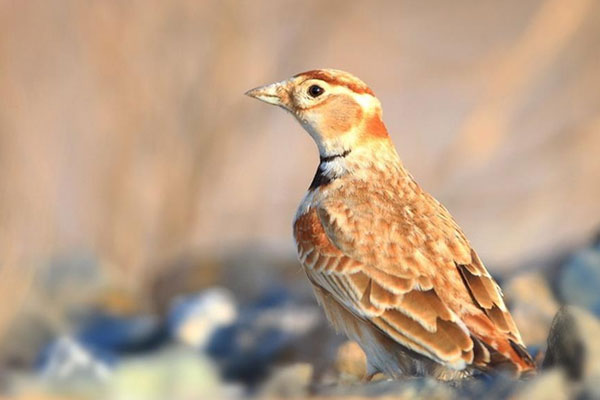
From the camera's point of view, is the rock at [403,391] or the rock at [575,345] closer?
the rock at [575,345]

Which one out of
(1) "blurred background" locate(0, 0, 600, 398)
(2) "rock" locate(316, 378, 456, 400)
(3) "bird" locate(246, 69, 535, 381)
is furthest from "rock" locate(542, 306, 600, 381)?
(1) "blurred background" locate(0, 0, 600, 398)

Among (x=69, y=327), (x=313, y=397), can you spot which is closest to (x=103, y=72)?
(x=69, y=327)

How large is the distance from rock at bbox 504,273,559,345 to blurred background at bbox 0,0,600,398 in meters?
0.77

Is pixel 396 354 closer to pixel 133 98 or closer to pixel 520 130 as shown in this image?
pixel 133 98

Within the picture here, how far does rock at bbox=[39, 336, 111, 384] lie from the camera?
5.89 m

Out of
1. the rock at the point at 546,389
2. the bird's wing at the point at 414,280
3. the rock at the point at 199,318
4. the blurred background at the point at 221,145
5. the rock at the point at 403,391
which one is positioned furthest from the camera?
the blurred background at the point at 221,145

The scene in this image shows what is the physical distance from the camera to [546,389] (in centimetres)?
385

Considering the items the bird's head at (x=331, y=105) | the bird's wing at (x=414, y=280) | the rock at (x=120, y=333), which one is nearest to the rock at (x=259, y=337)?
the rock at (x=120, y=333)

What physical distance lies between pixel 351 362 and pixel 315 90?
142cm

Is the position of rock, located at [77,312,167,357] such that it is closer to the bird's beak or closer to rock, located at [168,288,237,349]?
rock, located at [168,288,237,349]

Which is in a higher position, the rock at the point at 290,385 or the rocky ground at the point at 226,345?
the rocky ground at the point at 226,345

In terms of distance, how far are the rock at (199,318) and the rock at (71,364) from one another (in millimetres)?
526

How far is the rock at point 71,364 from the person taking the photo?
5.89 metres

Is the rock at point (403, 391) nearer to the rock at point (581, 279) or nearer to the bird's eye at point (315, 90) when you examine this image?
the bird's eye at point (315, 90)
